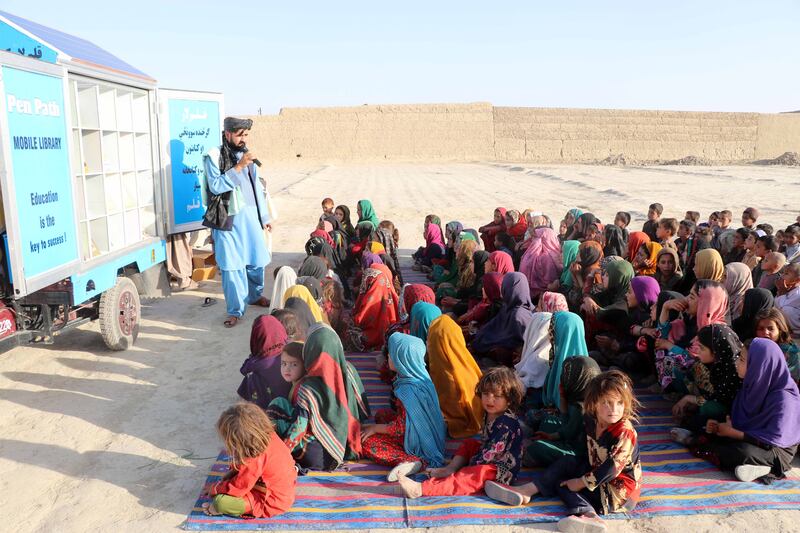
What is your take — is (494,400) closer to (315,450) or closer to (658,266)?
(315,450)

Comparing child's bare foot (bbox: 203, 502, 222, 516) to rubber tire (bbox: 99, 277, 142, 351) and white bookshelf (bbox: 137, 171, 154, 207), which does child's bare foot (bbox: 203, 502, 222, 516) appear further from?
white bookshelf (bbox: 137, 171, 154, 207)

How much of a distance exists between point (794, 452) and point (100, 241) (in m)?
5.21

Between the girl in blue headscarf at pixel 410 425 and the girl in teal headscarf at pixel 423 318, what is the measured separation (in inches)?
30.3

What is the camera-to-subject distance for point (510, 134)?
141ft

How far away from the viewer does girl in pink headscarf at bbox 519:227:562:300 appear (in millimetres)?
6742

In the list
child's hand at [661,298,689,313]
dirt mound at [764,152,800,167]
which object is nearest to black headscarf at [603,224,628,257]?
child's hand at [661,298,689,313]

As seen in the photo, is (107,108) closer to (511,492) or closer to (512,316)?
(512,316)

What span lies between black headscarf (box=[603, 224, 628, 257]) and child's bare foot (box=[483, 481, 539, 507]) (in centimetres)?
445

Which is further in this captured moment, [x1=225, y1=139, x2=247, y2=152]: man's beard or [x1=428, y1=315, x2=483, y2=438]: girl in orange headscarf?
[x1=225, y1=139, x2=247, y2=152]: man's beard

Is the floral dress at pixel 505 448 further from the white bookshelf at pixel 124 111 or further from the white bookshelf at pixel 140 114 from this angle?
the white bookshelf at pixel 140 114

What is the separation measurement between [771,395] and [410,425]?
6.27ft

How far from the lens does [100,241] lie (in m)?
5.49

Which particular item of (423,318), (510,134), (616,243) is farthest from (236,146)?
(510,134)

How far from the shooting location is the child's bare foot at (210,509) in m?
3.12
